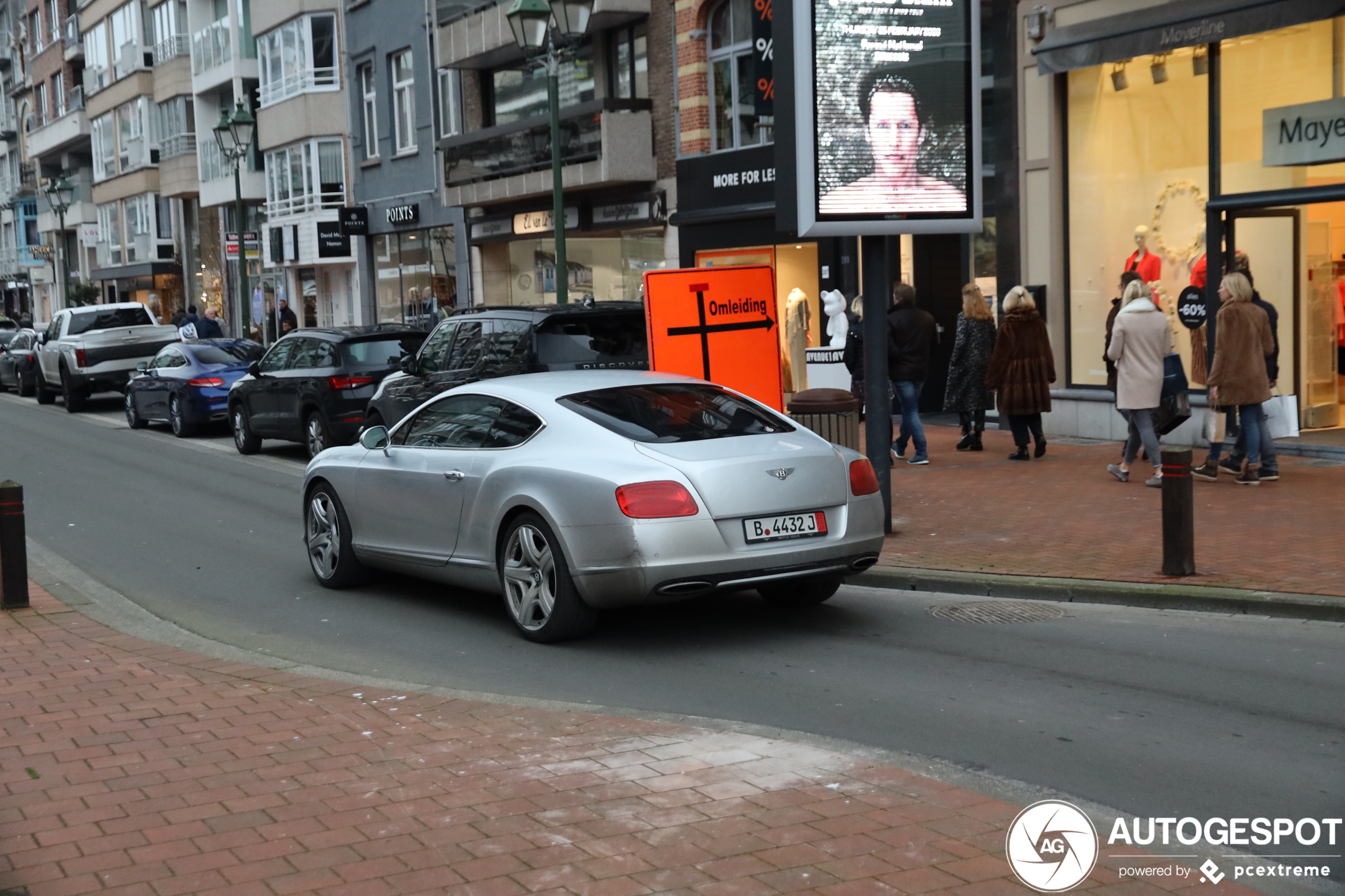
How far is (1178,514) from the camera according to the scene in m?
9.00

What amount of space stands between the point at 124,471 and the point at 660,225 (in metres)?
11.4

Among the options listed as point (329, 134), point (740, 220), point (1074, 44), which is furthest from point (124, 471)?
point (329, 134)

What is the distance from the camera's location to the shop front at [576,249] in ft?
88.6

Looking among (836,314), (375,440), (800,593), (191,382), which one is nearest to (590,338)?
(375,440)

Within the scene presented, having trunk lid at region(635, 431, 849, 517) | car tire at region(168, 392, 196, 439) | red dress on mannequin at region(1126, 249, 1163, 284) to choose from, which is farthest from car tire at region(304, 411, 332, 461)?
trunk lid at region(635, 431, 849, 517)

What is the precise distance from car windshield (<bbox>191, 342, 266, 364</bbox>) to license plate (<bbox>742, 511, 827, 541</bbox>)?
53.6 ft

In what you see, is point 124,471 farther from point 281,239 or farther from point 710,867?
point 281,239

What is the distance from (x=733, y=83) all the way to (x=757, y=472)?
17.7m

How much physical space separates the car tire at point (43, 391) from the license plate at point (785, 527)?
26.1 m

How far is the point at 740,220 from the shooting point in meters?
24.0

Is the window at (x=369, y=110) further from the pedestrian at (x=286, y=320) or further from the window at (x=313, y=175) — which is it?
the pedestrian at (x=286, y=320)

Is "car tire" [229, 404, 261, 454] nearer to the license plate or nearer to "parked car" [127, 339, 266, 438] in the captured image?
"parked car" [127, 339, 266, 438]

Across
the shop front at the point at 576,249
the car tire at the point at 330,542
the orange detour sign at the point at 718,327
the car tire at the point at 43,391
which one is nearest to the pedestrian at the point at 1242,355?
the orange detour sign at the point at 718,327

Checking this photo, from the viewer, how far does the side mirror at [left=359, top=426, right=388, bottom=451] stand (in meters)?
9.62
